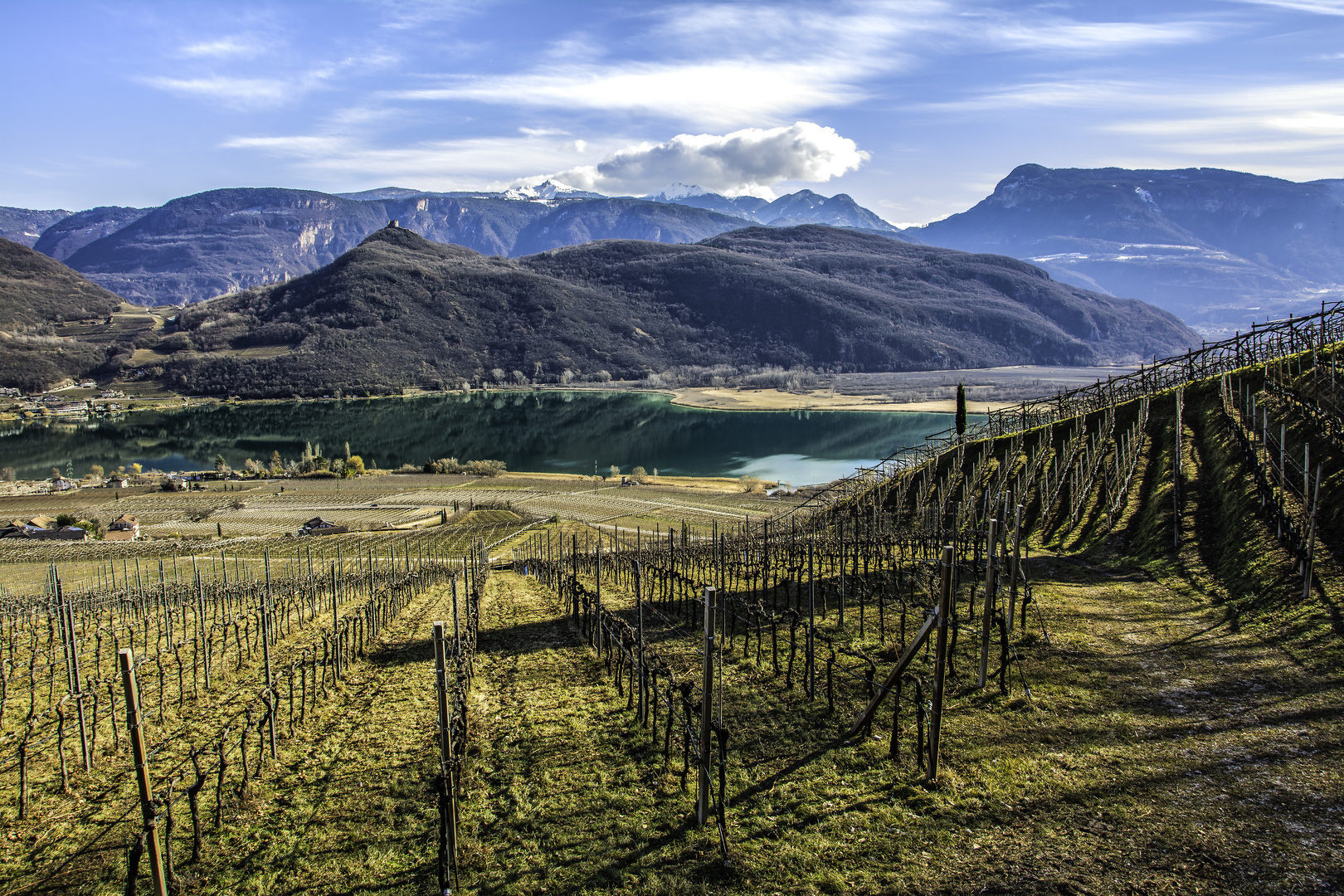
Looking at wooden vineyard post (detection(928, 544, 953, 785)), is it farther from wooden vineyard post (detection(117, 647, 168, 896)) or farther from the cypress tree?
the cypress tree

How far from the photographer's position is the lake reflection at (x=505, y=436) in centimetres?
Result: 9700

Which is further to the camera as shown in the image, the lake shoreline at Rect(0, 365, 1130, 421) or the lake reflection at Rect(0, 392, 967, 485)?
the lake shoreline at Rect(0, 365, 1130, 421)

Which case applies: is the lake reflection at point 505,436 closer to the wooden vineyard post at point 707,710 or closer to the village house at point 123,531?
the village house at point 123,531

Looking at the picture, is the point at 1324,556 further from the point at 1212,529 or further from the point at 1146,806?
the point at 1146,806

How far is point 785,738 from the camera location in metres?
9.01

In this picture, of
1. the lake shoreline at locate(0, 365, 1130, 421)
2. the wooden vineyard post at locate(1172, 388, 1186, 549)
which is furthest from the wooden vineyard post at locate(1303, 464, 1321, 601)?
the lake shoreline at locate(0, 365, 1130, 421)

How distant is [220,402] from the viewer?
161 m

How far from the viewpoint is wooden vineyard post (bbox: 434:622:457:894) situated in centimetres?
633

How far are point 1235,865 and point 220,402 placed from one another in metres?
186

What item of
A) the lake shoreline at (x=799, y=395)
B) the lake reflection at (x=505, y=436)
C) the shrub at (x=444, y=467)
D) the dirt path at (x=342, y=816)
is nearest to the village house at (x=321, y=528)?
the shrub at (x=444, y=467)

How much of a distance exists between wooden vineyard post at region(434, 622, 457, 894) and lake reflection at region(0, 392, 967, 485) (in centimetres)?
7587

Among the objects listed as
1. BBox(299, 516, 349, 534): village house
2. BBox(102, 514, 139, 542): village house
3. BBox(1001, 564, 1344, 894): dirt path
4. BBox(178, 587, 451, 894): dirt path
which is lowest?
BBox(299, 516, 349, 534): village house

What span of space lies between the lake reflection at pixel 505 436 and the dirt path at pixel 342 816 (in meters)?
72.9

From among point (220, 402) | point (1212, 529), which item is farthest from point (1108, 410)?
point (220, 402)
